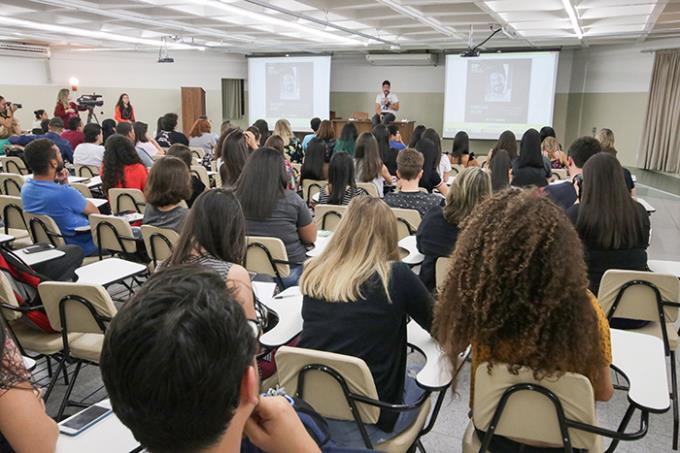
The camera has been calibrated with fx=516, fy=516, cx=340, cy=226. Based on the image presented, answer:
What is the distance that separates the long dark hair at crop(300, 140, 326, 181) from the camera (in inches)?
227

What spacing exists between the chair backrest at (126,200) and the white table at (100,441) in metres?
3.43

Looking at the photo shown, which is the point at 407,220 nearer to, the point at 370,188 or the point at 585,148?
the point at 370,188

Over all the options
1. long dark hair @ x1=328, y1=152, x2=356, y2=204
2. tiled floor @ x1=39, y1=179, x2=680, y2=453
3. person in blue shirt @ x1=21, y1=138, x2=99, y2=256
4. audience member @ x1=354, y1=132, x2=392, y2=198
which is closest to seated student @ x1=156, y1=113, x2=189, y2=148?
audience member @ x1=354, y1=132, x2=392, y2=198

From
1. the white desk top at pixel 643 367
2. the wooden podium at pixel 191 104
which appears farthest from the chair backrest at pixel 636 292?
the wooden podium at pixel 191 104

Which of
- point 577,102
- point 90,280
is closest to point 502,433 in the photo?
point 90,280

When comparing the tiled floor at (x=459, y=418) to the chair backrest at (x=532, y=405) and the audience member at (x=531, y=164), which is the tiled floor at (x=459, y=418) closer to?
the chair backrest at (x=532, y=405)

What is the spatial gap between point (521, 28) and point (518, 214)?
8.13m

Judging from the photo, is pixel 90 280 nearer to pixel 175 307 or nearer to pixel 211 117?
pixel 175 307

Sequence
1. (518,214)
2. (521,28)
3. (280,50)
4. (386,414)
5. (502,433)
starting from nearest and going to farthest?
(518,214)
(502,433)
(386,414)
(521,28)
(280,50)

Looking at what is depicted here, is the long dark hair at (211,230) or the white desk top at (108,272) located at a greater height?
the long dark hair at (211,230)

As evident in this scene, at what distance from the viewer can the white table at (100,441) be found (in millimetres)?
1343

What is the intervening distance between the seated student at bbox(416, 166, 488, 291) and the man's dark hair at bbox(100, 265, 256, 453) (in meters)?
2.35

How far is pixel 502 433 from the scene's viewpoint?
5.42ft

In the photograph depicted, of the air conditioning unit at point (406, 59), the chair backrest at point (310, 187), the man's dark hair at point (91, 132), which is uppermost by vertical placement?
the air conditioning unit at point (406, 59)
